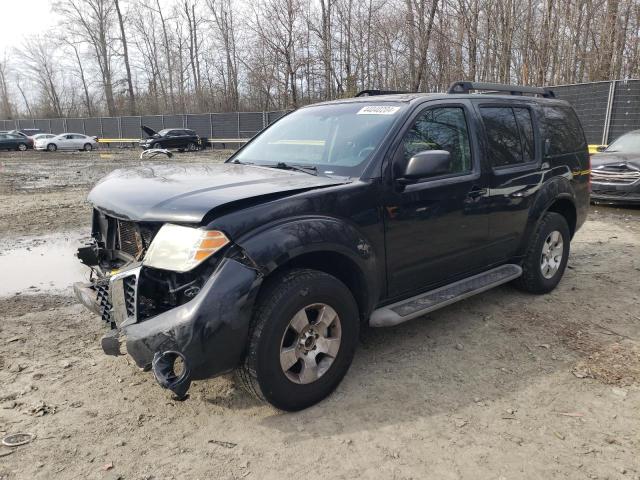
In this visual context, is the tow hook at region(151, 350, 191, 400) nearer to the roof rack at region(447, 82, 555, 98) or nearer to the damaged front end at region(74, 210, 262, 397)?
the damaged front end at region(74, 210, 262, 397)

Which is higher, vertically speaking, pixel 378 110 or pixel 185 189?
pixel 378 110

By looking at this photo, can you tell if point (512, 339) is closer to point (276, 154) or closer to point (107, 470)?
point (276, 154)

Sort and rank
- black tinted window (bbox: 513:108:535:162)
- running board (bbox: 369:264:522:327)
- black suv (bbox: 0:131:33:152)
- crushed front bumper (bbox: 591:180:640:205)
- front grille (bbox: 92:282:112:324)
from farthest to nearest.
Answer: black suv (bbox: 0:131:33:152) → crushed front bumper (bbox: 591:180:640:205) → black tinted window (bbox: 513:108:535:162) → running board (bbox: 369:264:522:327) → front grille (bbox: 92:282:112:324)

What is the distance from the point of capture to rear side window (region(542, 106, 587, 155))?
16.1ft

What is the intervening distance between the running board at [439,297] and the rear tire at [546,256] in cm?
28

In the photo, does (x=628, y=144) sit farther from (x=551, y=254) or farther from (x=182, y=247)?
(x=182, y=247)

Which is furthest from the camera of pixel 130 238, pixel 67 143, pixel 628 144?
pixel 67 143

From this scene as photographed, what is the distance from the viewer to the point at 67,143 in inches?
1363

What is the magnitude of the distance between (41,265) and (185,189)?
4223 millimetres

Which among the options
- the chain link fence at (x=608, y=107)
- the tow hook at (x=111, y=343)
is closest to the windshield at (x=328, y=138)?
the tow hook at (x=111, y=343)

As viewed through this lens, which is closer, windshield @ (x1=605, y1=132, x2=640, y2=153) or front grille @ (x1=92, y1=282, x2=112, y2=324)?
front grille @ (x1=92, y1=282, x2=112, y2=324)

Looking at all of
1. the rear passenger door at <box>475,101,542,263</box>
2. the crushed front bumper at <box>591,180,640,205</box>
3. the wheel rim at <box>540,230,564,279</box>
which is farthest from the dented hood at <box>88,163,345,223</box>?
the crushed front bumper at <box>591,180,640,205</box>

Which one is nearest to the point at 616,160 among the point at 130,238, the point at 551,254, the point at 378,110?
the point at 551,254

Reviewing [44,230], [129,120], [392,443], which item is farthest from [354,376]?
[129,120]
